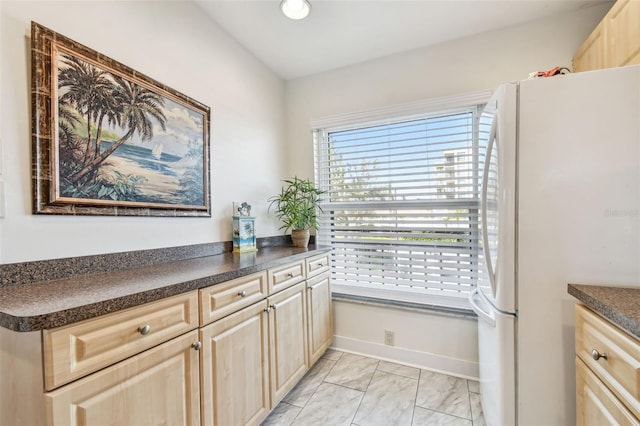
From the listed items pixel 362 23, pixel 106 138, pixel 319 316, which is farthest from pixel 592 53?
pixel 106 138

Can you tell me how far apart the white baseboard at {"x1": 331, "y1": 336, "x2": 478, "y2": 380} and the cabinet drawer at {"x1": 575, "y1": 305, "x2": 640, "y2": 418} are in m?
1.13

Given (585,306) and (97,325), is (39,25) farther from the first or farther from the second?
(585,306)

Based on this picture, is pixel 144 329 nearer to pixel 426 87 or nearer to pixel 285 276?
pixel 285 276

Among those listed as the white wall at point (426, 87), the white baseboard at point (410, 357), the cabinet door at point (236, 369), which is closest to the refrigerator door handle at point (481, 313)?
the white wall at point (426, 87)

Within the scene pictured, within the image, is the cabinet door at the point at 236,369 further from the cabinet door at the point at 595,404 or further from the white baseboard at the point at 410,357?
the cabinet door at the point at 595,404

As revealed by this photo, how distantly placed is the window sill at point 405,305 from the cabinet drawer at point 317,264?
37cm

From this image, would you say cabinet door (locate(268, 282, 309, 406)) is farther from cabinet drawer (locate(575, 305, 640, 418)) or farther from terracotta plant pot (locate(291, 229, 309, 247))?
cabinet drawer (locate(575, 305, 640, 418))

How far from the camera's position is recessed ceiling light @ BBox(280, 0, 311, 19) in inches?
64.4

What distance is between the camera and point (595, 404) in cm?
90

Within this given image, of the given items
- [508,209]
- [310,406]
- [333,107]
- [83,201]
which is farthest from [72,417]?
[333,107]

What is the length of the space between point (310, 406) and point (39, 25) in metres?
2.31

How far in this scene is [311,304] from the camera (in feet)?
6.35

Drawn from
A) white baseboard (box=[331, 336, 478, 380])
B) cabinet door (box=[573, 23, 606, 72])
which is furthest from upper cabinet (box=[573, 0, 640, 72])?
white baseboard (box=[331, 336, 478, 380])

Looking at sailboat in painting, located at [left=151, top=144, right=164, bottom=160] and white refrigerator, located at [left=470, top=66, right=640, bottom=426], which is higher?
sailboat in painting, located at [left=151, top=144, right=164, bottom=160]
